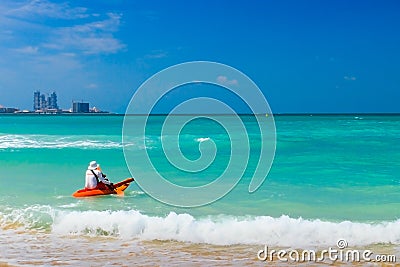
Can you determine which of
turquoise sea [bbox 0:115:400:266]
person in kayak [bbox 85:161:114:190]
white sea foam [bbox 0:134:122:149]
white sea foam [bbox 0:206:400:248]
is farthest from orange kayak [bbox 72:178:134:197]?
white sea foam [bbox 0:134:122:149]

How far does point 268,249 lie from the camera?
333 inches

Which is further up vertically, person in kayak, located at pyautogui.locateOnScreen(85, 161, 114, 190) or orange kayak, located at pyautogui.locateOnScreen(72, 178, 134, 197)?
person in kayak, located at pyautogui.locateOnScreen(85, 161, 114, 190)

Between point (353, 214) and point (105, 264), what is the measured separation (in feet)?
21.8

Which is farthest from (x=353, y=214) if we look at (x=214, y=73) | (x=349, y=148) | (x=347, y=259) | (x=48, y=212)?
(x=349, y=148)

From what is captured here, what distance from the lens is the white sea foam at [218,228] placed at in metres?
9.08

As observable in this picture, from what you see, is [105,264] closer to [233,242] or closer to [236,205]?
[233,242]

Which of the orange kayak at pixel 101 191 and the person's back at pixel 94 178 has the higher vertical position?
the person's back at pixel 94 178

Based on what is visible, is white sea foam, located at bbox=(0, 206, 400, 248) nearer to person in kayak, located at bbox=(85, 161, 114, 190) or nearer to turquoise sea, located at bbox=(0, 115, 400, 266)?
turquoise sea, located at bbox=(0, 115, 400, 266)

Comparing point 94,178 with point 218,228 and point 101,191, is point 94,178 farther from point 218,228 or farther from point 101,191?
point 218,228

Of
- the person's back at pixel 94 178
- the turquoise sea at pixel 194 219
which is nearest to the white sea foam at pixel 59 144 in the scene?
the turquoise sea at pixel 194 219

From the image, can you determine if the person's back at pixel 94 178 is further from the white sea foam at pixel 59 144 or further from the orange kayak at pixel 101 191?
the white sea foam at pixel 59 144

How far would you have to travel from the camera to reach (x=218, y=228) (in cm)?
980

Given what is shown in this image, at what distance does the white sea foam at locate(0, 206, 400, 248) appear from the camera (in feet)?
29.8

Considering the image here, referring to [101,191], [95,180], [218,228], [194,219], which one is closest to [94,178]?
[95,180]
